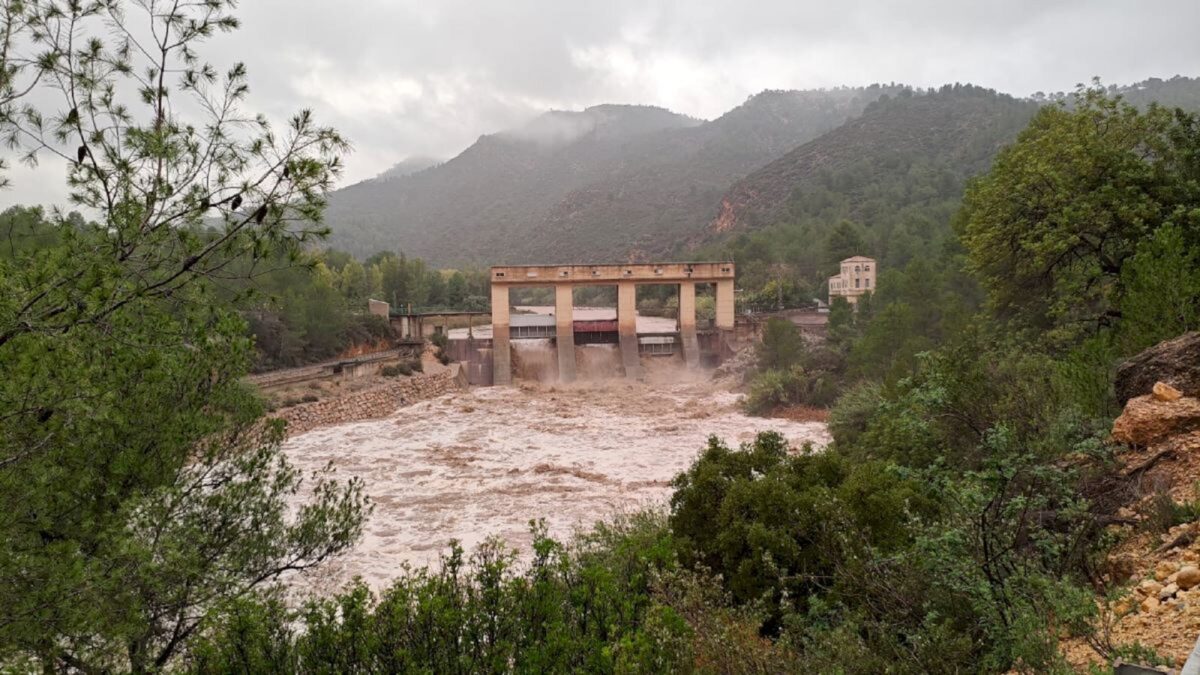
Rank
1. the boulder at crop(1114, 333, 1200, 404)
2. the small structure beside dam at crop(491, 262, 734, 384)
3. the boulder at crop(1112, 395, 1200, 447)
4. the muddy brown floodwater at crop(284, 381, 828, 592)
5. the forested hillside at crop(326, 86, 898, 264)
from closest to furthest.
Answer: the boulder at crop(1112, 395, 1200, 447), the boulder at crop(1114, 333, 1200, 404), the muddy brown floodwater at crop(284, 381, 828, 592), the small structure beside dam at crop(491, 262, 734, 384), the forested hillside at crop(326, 86, 898, 264)

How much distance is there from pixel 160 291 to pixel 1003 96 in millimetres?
127325

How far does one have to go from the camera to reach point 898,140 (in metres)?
91.9

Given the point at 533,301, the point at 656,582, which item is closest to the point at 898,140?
the point at 533,301

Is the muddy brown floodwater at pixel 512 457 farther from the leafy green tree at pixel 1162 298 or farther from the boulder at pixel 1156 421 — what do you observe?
the leafy green tree at pixel 1162 298

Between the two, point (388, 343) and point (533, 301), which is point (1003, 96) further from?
point (388, 343)

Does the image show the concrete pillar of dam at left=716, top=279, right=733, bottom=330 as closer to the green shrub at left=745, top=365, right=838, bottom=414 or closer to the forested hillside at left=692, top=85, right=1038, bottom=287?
the green shrub at left=745, top=365, right=838, bottom=414

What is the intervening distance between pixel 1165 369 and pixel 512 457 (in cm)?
1638

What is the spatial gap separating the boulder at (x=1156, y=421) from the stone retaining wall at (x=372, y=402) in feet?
75.4

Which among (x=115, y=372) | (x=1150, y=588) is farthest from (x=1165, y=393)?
(x=115, y=372)

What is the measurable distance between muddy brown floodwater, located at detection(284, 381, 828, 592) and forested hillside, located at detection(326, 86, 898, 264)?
57165mm

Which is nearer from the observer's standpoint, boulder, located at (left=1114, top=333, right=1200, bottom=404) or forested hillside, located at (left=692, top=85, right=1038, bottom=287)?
boulder, located at (left=1114, top=333, right=1200, bottom=404)

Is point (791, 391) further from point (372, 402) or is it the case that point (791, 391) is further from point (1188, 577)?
point (1188, 577)

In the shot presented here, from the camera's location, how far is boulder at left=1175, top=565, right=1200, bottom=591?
165 inches

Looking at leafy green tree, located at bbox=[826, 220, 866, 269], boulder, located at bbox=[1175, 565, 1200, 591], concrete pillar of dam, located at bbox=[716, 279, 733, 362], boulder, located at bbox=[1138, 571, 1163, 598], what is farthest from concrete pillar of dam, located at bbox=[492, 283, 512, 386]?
boulder, located at bbox=[1175, 565, 1200, 591]
